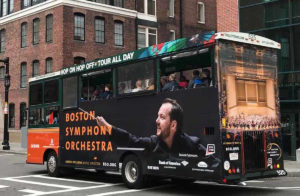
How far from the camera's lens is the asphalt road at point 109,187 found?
10992 mm

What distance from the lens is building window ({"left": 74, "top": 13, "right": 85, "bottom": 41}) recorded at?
1275 inches

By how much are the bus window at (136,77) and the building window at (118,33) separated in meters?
23.1

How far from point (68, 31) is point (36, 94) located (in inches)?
652

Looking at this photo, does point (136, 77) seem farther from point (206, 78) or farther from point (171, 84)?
point (206, 78)

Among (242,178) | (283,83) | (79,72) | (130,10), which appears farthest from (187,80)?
(130,10)

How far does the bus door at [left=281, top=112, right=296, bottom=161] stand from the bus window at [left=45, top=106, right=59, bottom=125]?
10.5 m

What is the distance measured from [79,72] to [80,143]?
2321mm

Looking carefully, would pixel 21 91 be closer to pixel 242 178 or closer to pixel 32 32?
pixel 32 32

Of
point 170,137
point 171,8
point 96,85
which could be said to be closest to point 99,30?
point 171,8

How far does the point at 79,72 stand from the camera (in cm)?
1384

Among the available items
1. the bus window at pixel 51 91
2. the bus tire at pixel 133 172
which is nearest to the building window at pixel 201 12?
the bus window at pixel 51 91

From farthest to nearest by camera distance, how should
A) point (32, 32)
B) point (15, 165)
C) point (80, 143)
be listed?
point (32, 32)
point (15, 165)
point (80, 143)

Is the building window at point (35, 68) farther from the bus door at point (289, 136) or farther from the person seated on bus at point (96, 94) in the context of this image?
the person seated on bus at point (96, 94)

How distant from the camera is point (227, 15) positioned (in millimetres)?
26906
